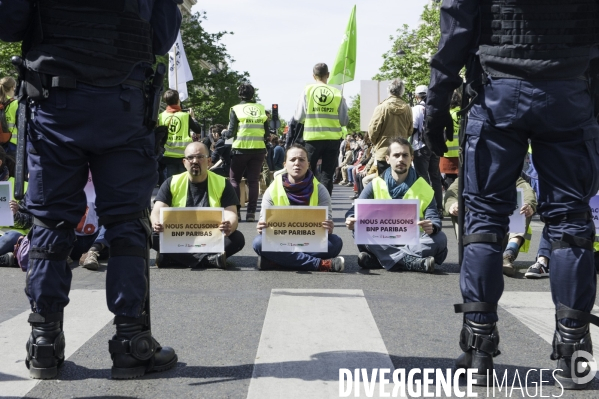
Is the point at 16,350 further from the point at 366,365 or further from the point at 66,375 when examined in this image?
the point at 366,365


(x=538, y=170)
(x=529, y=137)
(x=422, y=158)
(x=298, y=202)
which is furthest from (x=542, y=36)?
(x=422, y=158)

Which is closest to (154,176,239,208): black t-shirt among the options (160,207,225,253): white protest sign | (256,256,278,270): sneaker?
(160,207,225,253): white protest sign

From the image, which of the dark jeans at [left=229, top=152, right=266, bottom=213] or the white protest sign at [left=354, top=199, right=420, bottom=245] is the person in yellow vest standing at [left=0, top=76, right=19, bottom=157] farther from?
the white protest sign at [left=354, top=199, right=420, bottom=245]

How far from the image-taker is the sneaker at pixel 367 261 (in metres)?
7.82

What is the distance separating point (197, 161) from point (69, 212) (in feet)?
14.1

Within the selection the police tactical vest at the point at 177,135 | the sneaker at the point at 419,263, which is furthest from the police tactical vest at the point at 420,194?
the police tactical vest at the point at 177,135

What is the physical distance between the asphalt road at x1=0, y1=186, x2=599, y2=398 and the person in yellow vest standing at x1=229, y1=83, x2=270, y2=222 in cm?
582

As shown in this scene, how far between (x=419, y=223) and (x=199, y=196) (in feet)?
6.95

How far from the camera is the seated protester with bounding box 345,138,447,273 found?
774 centimetres

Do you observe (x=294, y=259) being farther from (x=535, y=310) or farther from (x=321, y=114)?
(x=321, y=114)

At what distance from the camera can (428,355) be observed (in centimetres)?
421

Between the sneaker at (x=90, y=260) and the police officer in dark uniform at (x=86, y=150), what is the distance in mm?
3815

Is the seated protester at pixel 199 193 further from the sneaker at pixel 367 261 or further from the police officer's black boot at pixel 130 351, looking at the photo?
the police officer's black boot at pixel 130 351

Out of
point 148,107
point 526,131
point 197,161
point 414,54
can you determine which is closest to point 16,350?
point 148,107
